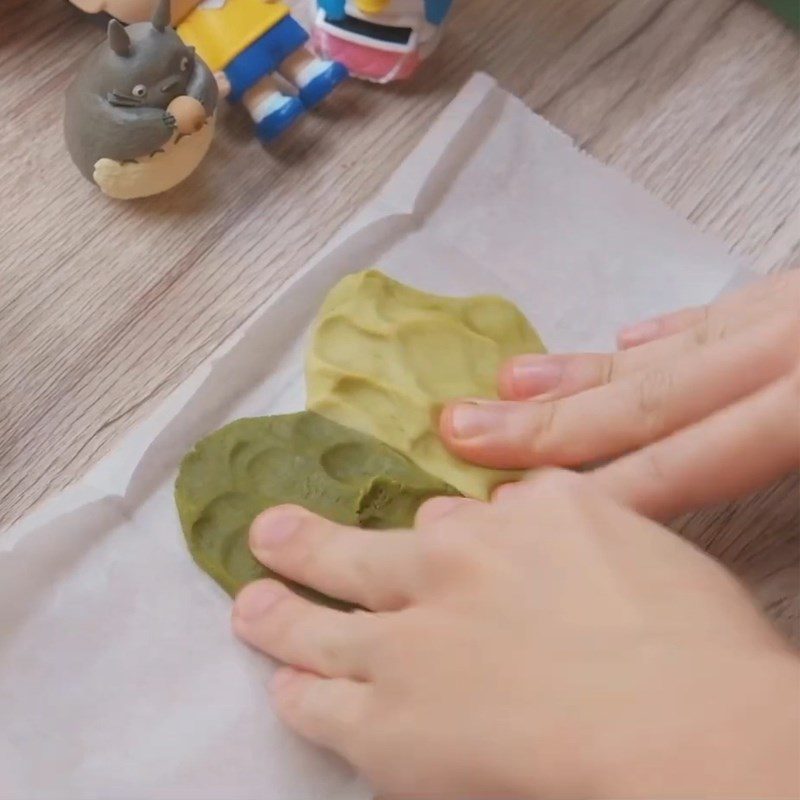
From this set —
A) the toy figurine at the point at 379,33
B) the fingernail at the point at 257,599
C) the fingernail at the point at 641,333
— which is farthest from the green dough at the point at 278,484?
the toy figurine at the point at 379,33

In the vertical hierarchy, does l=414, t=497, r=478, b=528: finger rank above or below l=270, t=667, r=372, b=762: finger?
above

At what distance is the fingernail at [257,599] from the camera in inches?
17.2

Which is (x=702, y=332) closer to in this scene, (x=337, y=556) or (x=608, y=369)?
(x=608, y=369)

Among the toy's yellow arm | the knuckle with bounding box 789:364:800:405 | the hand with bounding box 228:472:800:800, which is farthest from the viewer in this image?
the toy's yellow arm

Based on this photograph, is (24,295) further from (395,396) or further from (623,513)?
(623,513)

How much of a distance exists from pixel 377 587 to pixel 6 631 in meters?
0.17

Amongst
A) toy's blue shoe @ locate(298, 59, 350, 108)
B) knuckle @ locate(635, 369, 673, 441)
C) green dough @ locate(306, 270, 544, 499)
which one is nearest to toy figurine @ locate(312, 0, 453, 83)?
toy's blue shoe @ locate(298, 59, 350, 108)

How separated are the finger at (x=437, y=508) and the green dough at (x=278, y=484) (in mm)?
19

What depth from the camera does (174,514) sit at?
47 cm

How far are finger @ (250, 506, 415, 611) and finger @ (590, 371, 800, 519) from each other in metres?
0.09

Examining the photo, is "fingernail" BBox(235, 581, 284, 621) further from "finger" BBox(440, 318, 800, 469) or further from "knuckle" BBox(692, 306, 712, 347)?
"knuckle" BBox(692, 306, 712, 347)

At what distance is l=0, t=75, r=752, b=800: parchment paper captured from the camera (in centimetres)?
43

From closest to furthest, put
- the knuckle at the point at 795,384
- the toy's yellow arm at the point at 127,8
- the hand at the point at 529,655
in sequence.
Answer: the hand at the point at 529,655 < the knuckle at the point at 795,384 < the toy's yellow arm at the point at 127,8

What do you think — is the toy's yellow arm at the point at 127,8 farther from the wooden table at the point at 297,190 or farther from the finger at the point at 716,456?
the finger at the point at 716,456
